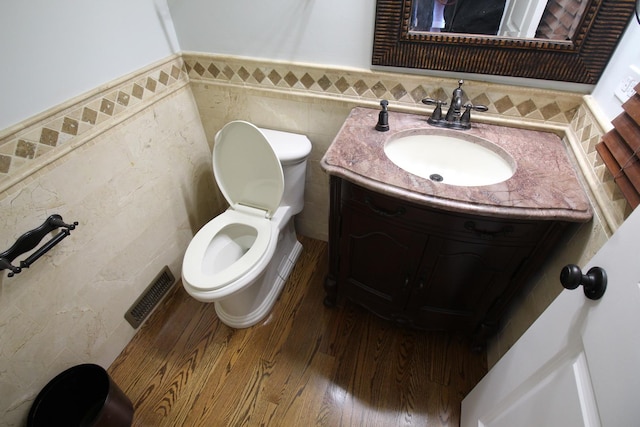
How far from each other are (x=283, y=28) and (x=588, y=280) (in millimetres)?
1242

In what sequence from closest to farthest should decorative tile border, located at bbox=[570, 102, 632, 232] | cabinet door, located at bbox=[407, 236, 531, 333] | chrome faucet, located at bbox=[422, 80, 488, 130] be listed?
decorative tile border, located at bbox=[570, 102, 632, 232] < cabinet door, located at bbox=[407, 236, 531, 333] < chrome faucet, located at bbox=[422, 80, 488, 130]

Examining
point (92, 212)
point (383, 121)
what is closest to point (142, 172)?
point (92, 212)

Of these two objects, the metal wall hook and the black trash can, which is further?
the black trash can

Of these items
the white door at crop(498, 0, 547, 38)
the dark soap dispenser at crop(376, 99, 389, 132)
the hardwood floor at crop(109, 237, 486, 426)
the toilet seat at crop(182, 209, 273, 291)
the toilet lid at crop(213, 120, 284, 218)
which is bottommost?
the hardwood floor at crop(109, 237, 486, 426)

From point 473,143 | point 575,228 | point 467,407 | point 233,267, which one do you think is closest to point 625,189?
point 575,228

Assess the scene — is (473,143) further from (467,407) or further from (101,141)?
(101,141)

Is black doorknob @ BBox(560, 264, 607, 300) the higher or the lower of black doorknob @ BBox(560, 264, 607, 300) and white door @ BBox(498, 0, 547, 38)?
the lower

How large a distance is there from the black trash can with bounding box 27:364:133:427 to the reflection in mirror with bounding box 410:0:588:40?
5.53 ft

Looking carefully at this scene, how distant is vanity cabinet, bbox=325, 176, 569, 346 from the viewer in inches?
34.8

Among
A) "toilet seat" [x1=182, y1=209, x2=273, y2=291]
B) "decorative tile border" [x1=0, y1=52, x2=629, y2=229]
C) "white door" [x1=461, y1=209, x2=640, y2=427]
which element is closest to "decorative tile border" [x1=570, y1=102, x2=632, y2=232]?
"decorative tile border" [x1=0, y1=52, x2=629, y2=229]

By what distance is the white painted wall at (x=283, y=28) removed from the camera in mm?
1109

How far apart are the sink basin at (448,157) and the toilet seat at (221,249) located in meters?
0.63

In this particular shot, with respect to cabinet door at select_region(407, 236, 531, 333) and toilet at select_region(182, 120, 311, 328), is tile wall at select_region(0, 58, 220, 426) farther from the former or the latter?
cabinet door at select_region(407, 236, 531, 333)

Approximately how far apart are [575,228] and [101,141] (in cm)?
156
